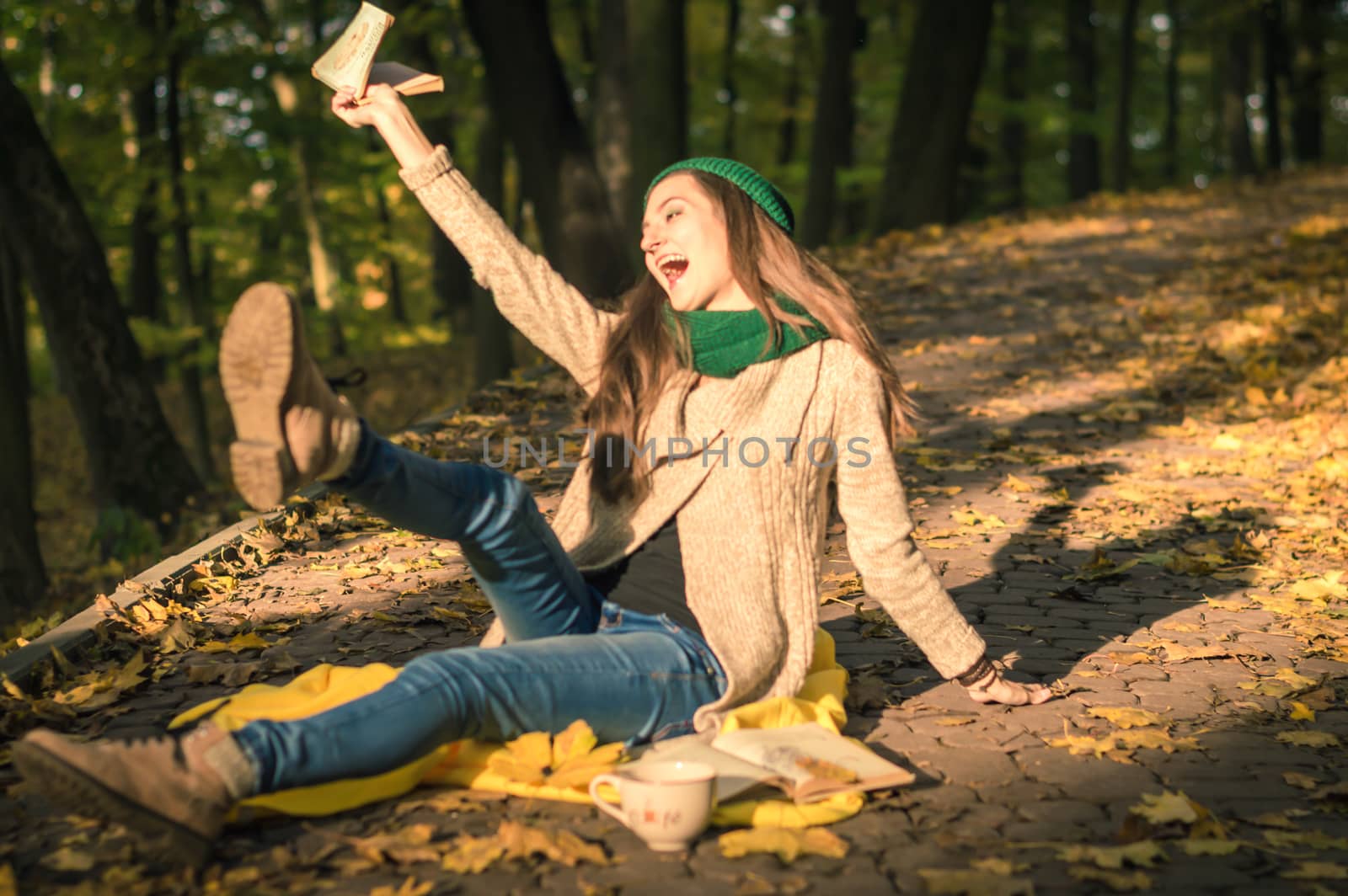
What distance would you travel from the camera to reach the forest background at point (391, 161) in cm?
988

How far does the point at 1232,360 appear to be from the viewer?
997 cm

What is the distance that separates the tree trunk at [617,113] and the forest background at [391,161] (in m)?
0.02

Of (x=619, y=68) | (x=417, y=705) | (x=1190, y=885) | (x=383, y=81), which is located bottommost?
(x=1190, y=885)

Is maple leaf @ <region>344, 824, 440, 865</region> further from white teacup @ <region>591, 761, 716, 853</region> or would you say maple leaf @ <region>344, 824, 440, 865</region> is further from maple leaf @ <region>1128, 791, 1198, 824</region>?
maple leaf @ <region>1128, 791, 1198, 824</region>

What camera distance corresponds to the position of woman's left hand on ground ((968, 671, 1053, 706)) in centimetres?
378

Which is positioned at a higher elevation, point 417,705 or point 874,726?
point 417,705

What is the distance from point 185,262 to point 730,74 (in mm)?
10962

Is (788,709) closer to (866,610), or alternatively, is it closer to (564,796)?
(564,796)

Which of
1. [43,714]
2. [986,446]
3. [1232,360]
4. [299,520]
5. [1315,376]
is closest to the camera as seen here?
[43,714]

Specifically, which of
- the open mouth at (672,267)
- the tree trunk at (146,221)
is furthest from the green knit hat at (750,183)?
the tree trunk at (146,221)

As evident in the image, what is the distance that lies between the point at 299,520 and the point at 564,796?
3656mm

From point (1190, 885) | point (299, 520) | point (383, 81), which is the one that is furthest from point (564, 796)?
point (299, 520)

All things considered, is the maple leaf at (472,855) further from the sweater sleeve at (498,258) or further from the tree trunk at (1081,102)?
the tree trunk at (1081,102)

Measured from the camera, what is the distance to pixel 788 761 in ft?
10.2
